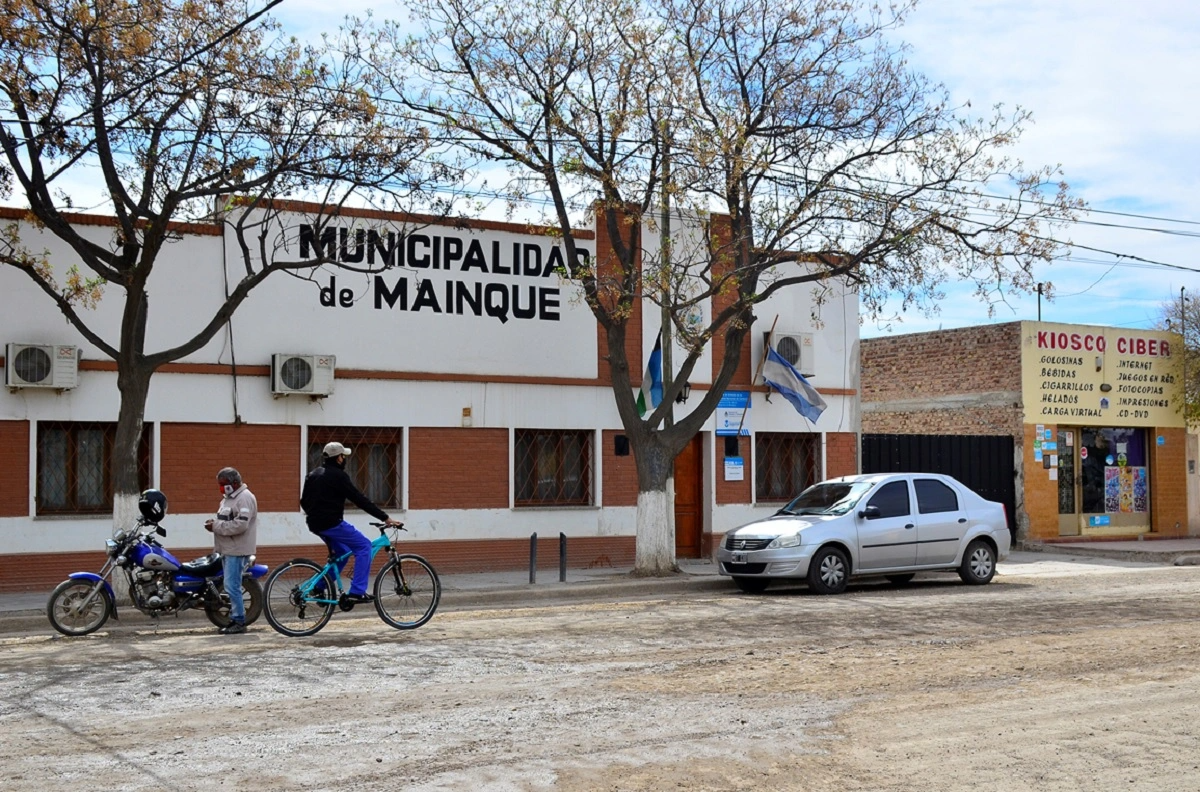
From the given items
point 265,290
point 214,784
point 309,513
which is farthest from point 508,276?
point 214,784

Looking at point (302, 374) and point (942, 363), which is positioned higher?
point (942, 363)

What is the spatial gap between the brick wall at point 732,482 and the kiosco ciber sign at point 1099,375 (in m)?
7.36

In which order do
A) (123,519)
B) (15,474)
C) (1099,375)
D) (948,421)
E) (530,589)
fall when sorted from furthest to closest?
(948,421) < (1099,375) < (530,589) < (15,474) < (123,519)

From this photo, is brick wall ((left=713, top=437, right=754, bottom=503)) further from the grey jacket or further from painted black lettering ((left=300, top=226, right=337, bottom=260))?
the grey jacket

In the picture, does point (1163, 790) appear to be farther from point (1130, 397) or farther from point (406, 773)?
point (1130, 397)

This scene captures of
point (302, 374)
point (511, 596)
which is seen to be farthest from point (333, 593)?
point (302, 374)

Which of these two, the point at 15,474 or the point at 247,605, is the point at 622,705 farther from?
the point at 15,474

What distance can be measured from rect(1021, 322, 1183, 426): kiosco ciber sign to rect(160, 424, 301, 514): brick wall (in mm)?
15235

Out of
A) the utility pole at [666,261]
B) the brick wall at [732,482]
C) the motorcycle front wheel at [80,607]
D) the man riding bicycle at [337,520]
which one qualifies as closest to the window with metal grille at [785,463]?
the brick wall at [732,482]

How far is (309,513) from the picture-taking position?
12586 mm

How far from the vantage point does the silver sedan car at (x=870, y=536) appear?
54.9 feet

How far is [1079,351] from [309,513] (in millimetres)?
19872

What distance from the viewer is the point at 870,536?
17203 millimetres

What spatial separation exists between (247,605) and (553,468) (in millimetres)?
8470
